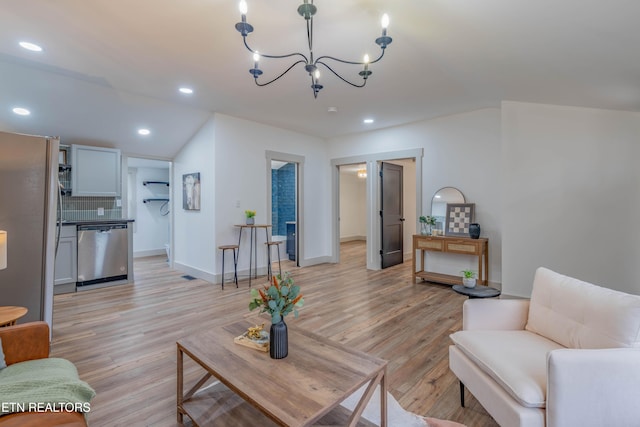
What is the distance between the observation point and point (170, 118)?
4.82 meters

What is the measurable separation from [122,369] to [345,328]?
1982 mm

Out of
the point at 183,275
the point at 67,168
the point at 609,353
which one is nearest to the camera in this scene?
the point at 609,353

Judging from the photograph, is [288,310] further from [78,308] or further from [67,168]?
[67,168]

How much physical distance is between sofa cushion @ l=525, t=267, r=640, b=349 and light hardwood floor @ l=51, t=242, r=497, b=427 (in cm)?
67

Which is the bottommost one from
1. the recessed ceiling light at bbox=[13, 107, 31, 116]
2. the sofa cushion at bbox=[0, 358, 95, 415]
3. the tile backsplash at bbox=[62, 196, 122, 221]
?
the sofa cushion at bbox=[0, 358, 95, 415]

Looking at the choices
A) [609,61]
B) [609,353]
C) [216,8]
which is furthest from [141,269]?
[609,61]

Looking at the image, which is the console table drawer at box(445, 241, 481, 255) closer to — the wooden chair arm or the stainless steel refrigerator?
the wooden chair arm

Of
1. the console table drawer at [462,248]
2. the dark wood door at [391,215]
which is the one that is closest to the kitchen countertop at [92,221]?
the dark wood door at [391,215]

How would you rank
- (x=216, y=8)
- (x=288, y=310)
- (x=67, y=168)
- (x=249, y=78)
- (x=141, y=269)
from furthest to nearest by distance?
(x=141, y=269) < (x=67, y=168) < (x=249, y=78) < (x=216, y=8) < (x=288, y=310)

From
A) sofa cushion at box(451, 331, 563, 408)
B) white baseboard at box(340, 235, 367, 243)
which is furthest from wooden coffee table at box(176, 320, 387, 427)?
white baseboard at box(340, 235, 367, 243)

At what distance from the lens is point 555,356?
1270 mm

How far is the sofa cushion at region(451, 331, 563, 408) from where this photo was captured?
1.37 metres

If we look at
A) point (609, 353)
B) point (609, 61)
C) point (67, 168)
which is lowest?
point (609, 353)

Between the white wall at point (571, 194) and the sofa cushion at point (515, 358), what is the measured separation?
2.40m
